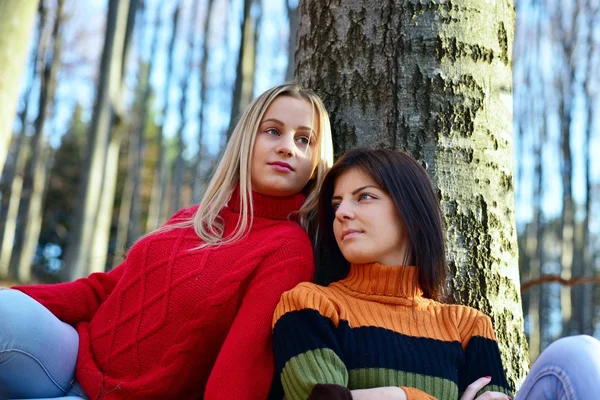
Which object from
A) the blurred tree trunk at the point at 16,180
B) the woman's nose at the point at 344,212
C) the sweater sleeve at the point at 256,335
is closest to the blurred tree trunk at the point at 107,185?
the blurred tree trunk at the point at 16,180

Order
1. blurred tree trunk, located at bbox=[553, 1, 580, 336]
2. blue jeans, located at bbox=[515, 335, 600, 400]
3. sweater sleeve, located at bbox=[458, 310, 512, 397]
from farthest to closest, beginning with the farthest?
blurred tree trunk, located at bbox=[553, 1, 580, 336] < sweater sleeve, located at bbox=[458, 310, 512, 397] < blue jeans, located at bbox=[515, 335, 600, 400]

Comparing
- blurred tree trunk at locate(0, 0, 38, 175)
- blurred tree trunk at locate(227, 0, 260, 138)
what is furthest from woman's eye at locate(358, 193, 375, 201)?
blurred tree trunk at locate(227, 0, 260, 138)

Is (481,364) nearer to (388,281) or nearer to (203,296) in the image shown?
(388,281)

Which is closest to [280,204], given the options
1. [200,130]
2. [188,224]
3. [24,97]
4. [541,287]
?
[188,224]

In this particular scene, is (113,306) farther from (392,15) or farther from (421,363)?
(392,15)

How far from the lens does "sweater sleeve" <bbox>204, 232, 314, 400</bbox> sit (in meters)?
1.82

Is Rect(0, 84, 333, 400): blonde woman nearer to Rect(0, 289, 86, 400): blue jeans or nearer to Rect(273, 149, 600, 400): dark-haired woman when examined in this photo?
Rect(0, 289, 86, 400): blue jeans

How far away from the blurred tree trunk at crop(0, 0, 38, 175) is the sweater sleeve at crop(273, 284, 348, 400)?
264 cm

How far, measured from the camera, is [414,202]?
2027 mm

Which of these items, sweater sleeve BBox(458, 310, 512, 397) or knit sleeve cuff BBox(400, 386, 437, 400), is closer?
knit sleeve cuff BBox(400, 386, 437, 400)

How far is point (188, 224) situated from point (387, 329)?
34.2 inches

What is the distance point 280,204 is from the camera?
2.31m

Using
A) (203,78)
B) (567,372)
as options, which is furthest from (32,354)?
(203,78)

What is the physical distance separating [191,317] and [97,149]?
7.03 meters
